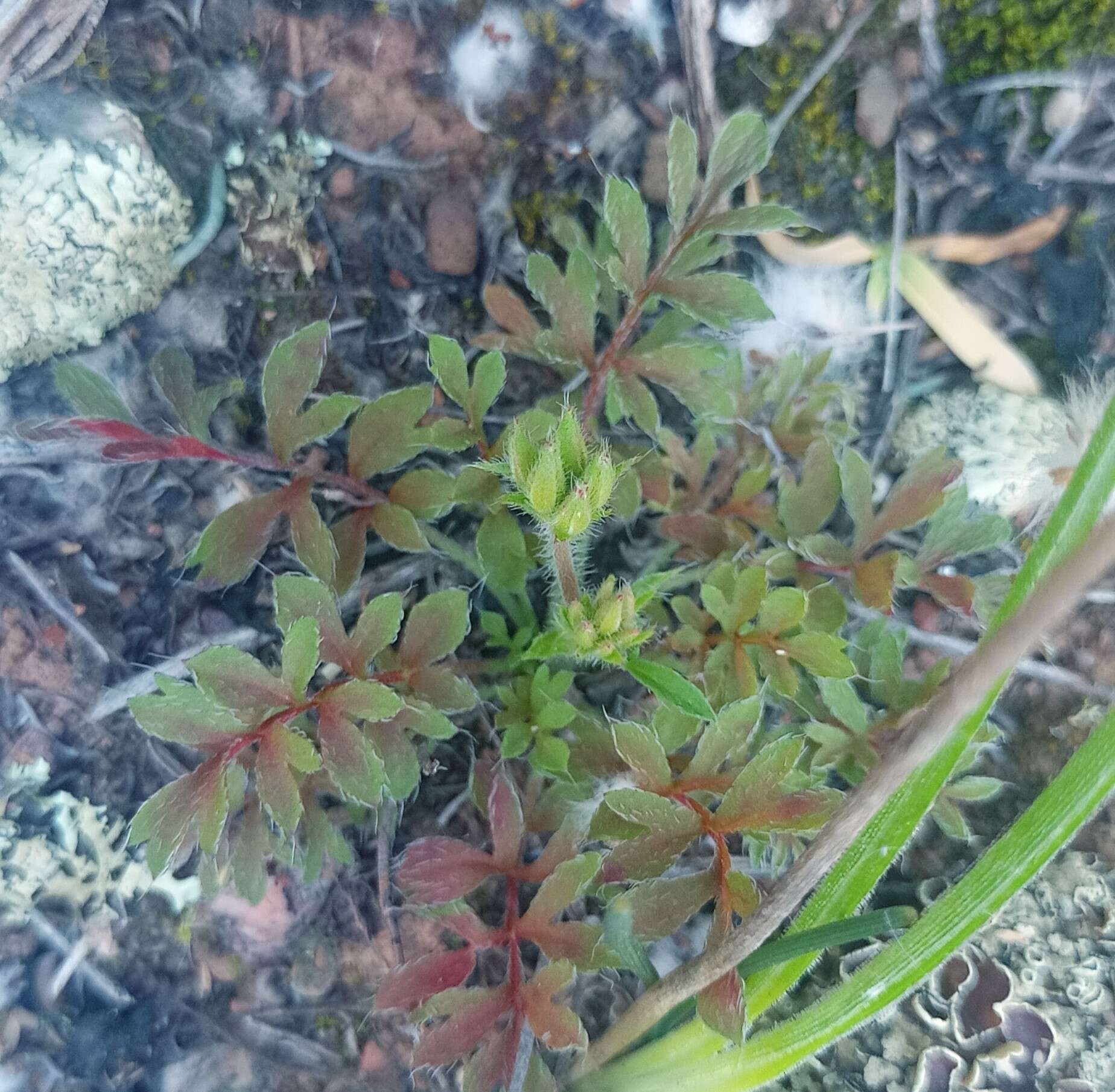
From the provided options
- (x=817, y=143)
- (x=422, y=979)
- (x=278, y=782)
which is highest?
(x=817, y=143)

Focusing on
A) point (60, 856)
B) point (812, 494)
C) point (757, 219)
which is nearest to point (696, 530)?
point (812, 494)

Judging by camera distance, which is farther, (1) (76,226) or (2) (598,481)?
(1) (76,226)

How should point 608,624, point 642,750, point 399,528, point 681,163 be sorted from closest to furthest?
point 608,624 → point 642,750 → point 681,163 → point 399,528

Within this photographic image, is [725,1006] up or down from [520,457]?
down

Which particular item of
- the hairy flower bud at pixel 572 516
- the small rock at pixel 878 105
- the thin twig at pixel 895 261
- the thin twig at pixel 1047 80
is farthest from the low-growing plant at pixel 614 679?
the thin twig at pixel 1047 80

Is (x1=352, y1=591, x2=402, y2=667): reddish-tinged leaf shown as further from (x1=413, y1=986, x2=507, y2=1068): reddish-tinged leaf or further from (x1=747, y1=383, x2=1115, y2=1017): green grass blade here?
(x1=747, y1=383, x2=1115, y2=1017): green grass blade

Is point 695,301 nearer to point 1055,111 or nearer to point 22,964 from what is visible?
point 1055,111

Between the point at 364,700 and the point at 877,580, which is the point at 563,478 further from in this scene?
the point at 877,580

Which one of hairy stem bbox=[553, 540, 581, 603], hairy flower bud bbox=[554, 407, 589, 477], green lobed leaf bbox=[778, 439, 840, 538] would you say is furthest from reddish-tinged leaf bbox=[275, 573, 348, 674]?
green lobed leaf bbox=[778, 439, 840, 538]

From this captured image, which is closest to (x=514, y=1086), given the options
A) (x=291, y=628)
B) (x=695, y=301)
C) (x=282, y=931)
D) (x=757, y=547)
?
(x=282, y=931)
